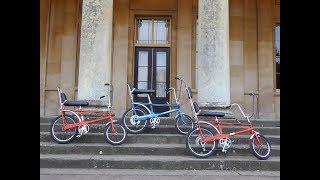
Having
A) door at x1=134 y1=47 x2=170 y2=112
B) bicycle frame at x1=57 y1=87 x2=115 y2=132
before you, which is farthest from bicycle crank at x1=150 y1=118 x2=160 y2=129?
door at x1=134 y1=47 x2=170 y2=112

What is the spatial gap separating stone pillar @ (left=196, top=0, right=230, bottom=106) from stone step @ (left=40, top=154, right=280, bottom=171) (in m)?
2.31

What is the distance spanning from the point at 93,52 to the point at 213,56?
3.22 metres

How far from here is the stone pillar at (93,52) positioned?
10.5 m

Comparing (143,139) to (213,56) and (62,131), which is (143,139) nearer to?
(62,131)

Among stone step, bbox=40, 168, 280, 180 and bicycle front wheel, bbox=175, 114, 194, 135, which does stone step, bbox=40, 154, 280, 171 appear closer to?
stone step, bbox=40, 168, 280, 180

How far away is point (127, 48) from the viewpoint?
14.6 metres

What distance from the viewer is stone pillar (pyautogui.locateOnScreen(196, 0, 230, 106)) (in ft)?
33.5
